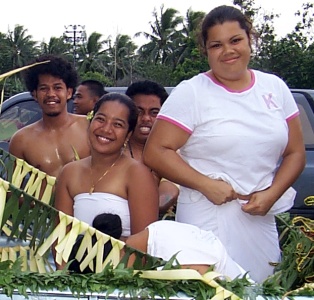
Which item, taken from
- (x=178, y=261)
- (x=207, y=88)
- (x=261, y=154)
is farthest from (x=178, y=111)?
(x=178, y=261)

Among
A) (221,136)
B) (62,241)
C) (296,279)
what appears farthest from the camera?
(221,136)

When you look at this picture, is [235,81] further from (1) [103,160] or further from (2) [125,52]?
(2) [125,52]

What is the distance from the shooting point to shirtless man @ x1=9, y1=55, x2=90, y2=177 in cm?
334

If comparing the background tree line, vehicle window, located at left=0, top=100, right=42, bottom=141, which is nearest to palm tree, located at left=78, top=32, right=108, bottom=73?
the background tree line

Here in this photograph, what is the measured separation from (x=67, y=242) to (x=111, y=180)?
21.0 inches

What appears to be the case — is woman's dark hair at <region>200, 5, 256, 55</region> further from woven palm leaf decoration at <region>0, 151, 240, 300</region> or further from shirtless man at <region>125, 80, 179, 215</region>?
woven palm leaf decoration at <region>0, 151, 240, 300</region>

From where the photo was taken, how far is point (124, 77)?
38.7m

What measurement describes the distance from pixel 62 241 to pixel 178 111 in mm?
656

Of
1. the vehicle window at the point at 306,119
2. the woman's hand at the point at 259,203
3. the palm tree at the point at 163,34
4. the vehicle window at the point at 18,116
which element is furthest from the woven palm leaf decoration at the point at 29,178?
the palm tree at the point at 163,34

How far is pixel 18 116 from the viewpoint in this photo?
16.3 ft

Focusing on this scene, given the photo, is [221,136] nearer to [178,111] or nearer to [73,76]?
[178,111]

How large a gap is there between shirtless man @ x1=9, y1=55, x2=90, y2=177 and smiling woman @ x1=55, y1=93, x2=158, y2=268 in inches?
38.6

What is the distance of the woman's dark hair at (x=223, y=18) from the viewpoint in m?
2.19

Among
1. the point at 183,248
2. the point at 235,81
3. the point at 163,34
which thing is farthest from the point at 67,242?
the point at 163,34
